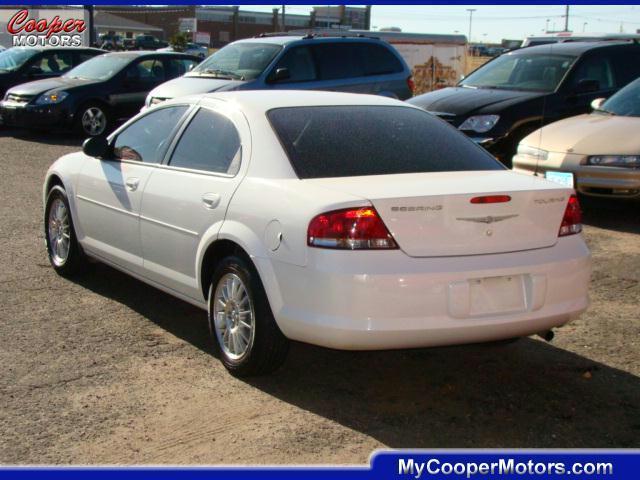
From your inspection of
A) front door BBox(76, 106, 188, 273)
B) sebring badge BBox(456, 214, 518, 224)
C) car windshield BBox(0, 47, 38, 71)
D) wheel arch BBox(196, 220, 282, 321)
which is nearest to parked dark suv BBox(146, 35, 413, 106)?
car windshield BBox(0, 47, 38, 71)

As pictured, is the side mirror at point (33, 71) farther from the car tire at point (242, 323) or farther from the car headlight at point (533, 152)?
the car tire at point (242, 323)

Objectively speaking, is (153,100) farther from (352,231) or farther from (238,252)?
(352,231)

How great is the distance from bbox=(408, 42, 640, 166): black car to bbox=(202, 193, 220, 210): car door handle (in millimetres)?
5798

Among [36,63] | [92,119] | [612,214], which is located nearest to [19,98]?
[92,119]

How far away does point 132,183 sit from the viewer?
5863 millimetres

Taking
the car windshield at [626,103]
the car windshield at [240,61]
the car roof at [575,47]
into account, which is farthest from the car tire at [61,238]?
the car roof at [575,47]

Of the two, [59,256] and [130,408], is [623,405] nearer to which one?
[130,408]

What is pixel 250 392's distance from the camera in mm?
4668

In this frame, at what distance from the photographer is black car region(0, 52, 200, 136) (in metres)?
16.3

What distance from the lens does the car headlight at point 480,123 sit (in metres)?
10.4

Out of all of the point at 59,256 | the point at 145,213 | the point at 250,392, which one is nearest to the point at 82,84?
the point at 59,256

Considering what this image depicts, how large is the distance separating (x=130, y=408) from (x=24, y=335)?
4.66ft

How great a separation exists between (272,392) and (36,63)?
15.9m

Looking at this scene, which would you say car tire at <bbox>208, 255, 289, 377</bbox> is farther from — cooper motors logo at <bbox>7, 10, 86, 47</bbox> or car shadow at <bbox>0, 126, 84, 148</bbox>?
cooper motors logo at <bbox>7, 10, 86, 47</bbox>
